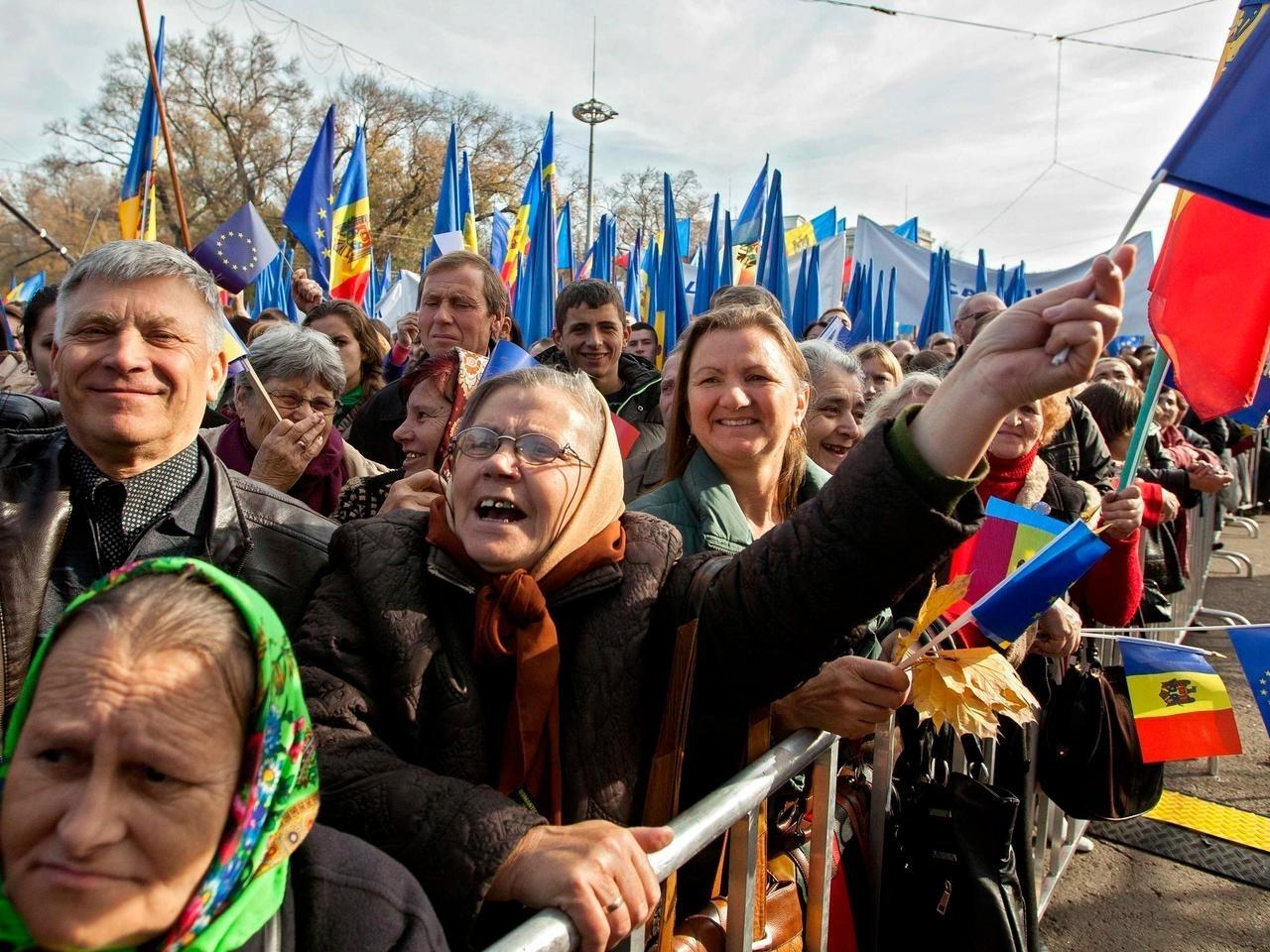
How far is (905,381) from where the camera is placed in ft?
10.5

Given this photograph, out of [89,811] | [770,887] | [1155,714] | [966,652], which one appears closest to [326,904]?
[89,811]

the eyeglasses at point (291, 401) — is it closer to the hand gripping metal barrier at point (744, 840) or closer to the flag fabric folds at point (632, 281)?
the hand gripping metal barrier at point (744, 840)

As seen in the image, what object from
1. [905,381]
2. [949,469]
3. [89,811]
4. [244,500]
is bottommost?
[89,811]

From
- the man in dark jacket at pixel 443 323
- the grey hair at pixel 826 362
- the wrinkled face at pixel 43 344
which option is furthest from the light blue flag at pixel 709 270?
the wrinkled face at pixel 43 344

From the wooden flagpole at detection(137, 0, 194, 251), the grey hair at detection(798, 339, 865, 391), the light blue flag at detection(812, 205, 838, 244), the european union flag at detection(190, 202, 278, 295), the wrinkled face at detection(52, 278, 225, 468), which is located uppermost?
the light blue flag at detection(812, 205, 838, 244)

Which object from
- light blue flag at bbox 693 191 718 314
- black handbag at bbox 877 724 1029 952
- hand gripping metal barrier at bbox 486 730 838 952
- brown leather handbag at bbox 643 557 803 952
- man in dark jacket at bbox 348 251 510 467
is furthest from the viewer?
light blue flag at bbox 693 191 718 314

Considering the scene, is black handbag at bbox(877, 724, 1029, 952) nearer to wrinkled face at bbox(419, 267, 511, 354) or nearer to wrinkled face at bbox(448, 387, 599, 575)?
wrinkled face at bbox(448, 387, 599, 575)

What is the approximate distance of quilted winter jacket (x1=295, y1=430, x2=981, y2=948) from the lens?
1336mm

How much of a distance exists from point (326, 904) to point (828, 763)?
3.65 ft

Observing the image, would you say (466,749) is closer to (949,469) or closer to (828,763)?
(828,763)

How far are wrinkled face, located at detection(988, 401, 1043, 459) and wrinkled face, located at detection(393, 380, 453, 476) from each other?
185cm

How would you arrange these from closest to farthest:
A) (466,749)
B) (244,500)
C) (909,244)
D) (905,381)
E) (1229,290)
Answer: (466,749)
(244,500)
(1229,290)
(905,381)
(909,244)

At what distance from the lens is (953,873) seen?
6.57ft

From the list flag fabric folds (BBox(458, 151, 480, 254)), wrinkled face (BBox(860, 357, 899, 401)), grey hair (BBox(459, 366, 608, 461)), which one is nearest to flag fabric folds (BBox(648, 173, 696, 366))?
flag fabric folds (BBox(458, 151, 480, 254))
